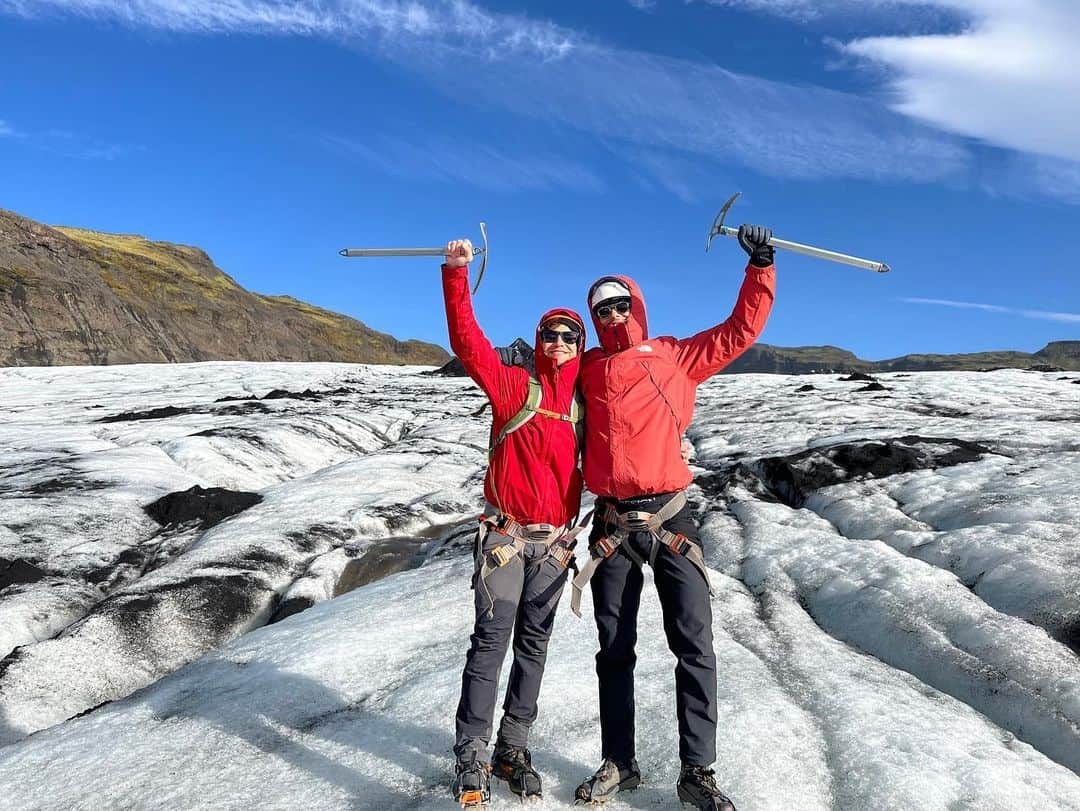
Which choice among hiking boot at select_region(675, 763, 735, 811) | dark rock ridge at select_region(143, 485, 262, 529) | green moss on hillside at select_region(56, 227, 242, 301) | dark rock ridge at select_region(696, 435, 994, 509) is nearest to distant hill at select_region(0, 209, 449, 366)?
green moss on hillside at select_region(56, 227, 242, 301)

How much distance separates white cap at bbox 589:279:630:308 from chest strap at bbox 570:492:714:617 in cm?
156

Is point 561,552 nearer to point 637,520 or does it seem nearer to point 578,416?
point 637,520

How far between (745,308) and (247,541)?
11.6 metres

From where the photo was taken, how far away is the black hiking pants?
15.7 feet

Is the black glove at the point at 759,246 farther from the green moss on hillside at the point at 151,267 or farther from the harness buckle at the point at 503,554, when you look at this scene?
the green moss on hillside at the point at 151,267

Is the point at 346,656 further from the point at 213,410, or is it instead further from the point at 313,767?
the point at 213,410

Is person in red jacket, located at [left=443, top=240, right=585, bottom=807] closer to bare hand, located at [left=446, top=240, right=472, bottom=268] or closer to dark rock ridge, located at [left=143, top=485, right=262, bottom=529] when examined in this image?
bare hand, located at [left=446, top=240, right=472, bottom=268]

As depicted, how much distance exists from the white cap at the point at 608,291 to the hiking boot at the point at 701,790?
3.35 m

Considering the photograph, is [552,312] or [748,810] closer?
[748,810]

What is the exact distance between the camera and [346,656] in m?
7.89

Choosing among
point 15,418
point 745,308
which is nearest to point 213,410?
point 15,418

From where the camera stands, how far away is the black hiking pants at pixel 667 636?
4.79 meters

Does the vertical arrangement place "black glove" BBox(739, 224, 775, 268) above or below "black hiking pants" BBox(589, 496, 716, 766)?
above

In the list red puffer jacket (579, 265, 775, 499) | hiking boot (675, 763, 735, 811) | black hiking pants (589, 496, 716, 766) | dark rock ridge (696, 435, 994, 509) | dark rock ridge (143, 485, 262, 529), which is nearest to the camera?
hiking boot (675, 763, 735, 811)
